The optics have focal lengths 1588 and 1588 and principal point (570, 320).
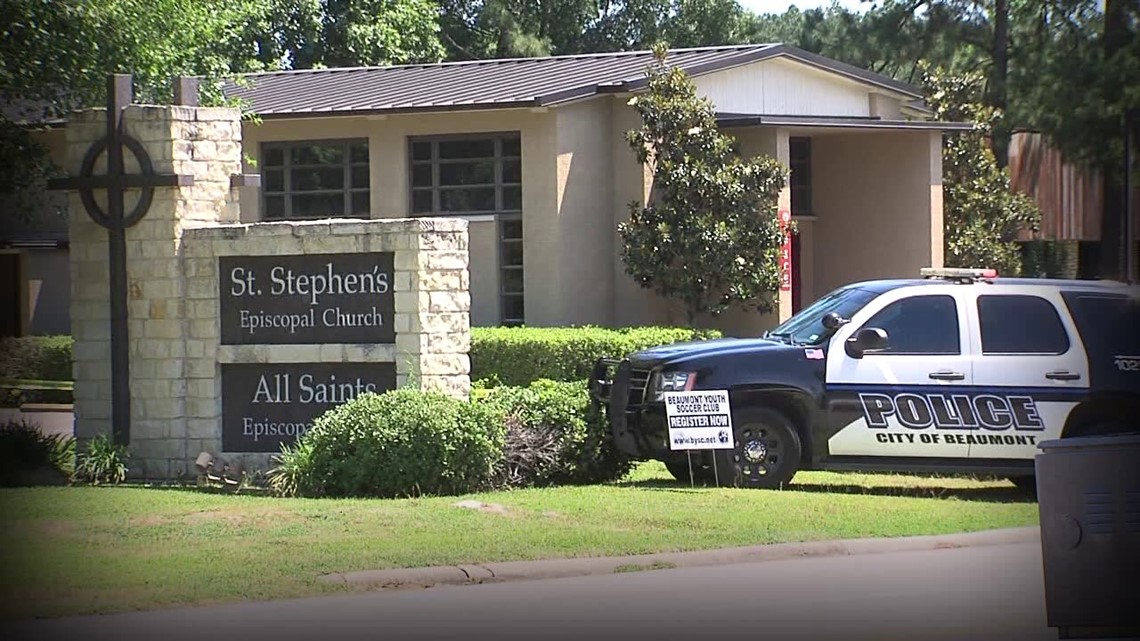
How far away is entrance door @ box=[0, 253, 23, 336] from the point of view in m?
26.5

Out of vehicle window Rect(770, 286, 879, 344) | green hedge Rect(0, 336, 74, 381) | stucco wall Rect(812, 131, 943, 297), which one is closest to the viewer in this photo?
vehicle window Rect(770, 286, 879, 344)

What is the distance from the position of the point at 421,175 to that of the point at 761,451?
12817mm

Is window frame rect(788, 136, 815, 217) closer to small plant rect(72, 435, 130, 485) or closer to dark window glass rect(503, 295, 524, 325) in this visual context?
dark window glass rect(503, 295, 524, 325)

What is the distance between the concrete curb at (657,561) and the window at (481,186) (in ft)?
45.3

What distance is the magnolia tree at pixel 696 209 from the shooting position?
22.7 meters

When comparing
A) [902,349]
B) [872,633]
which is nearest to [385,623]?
[872,633]

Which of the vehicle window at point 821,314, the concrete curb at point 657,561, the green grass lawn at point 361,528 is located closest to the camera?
the green grass lawn at point 361,528

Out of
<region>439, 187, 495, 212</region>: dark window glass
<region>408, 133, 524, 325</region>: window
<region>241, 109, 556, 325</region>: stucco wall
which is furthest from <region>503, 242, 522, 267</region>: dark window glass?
<region>439, 187, 495, 212</region>: dark window glass

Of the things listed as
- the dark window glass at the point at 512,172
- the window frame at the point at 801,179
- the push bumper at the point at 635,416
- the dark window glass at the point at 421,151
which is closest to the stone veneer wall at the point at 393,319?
the push bumper at the point at 635,416

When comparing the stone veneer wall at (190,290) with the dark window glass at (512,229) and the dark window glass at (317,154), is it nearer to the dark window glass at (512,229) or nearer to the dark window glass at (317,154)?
the dark window glass at (512,229)

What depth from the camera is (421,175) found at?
24578 mm

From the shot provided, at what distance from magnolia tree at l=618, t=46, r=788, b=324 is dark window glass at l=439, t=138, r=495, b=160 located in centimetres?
244

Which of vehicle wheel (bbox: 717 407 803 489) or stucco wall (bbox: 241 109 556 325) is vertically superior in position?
stucco wall (bbox: 241 109 556 325)

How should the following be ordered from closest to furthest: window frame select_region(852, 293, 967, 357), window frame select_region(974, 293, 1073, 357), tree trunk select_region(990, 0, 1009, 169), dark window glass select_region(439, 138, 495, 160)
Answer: tree trunk select_region(990, 0, 1009, 169) < window frame select_region(974, 293, 1073, 357) < window frame select_region(852, 293, 967, 357) < dark window glass select_region(439, 138, 495, 160)
